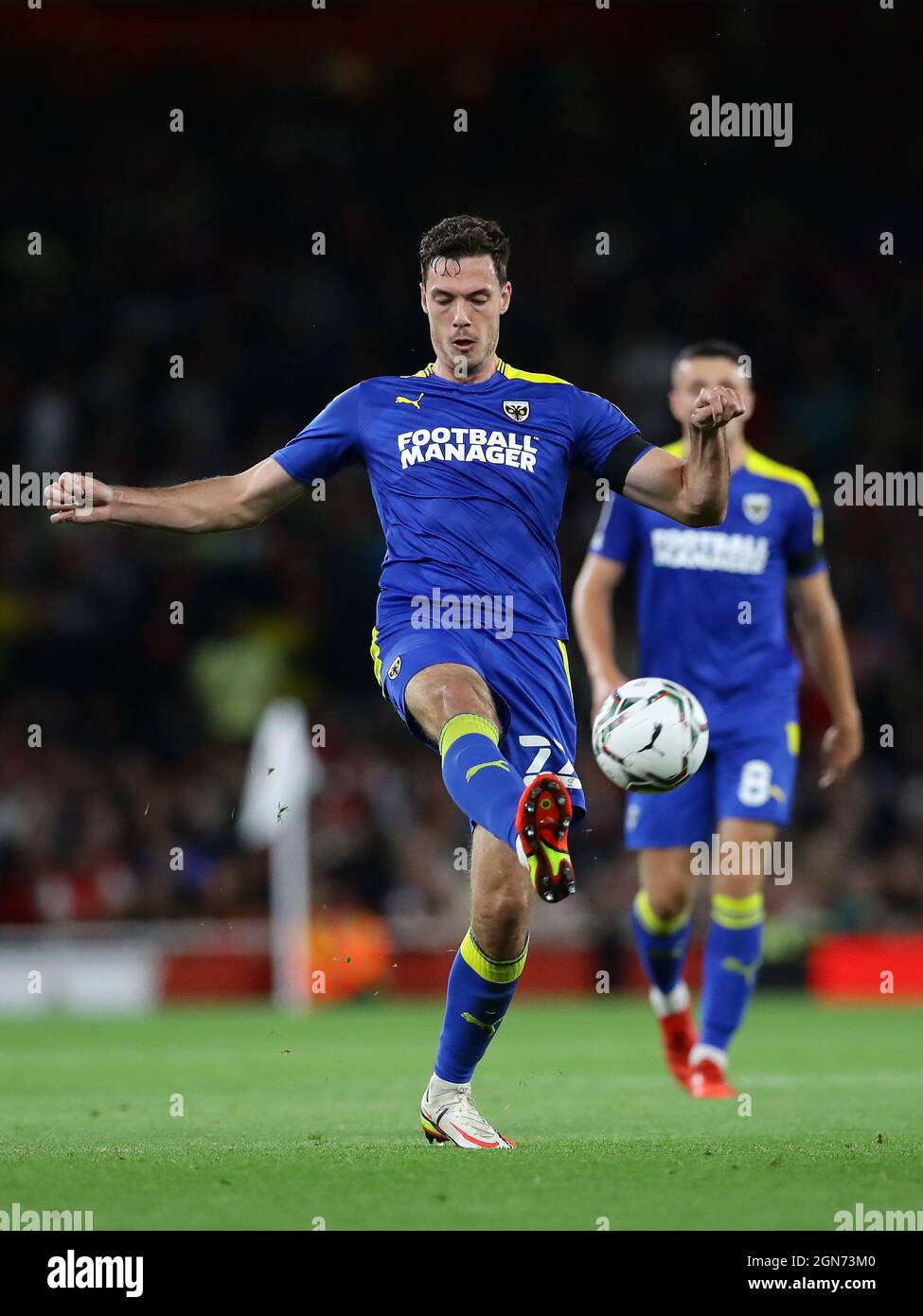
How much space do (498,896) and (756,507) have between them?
332 centimetres

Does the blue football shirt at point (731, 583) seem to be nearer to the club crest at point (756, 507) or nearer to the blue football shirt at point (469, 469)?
the club crest at point (756, 507)

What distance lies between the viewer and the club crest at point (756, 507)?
345 inches

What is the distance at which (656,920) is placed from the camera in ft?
28.4

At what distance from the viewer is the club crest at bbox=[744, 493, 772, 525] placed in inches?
345

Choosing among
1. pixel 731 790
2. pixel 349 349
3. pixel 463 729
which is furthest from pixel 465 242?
pixel 349 349

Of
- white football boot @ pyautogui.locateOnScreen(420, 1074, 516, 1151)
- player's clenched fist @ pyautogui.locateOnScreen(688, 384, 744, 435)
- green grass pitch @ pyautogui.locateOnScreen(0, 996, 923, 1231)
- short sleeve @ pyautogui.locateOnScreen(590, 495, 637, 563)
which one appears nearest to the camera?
→ green grass pitch @ pyautogui.locateOnScreen(0, 996, 923, 1231)

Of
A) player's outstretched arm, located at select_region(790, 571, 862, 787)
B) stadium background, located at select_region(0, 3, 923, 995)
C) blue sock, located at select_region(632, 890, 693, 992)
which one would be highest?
stadium background, located at select_region(0, 3, 923, 995)

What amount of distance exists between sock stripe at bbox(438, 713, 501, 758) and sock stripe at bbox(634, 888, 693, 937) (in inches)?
113

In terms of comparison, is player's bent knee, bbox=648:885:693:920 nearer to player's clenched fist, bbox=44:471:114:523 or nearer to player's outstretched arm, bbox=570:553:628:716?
player's outstretched arm, bbox=570:553:628:716

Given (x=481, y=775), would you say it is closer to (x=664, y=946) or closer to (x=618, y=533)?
(x=664, y=946)

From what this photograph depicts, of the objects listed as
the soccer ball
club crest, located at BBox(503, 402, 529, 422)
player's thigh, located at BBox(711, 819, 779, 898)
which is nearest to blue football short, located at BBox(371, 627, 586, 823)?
the soccer ball

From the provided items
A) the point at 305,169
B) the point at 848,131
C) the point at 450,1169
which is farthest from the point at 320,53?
the point at 450,1169

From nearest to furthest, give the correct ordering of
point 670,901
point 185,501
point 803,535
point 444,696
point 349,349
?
point 444,696 → point 185,501 → point 670,901 → point 803,535 → point 349,349
